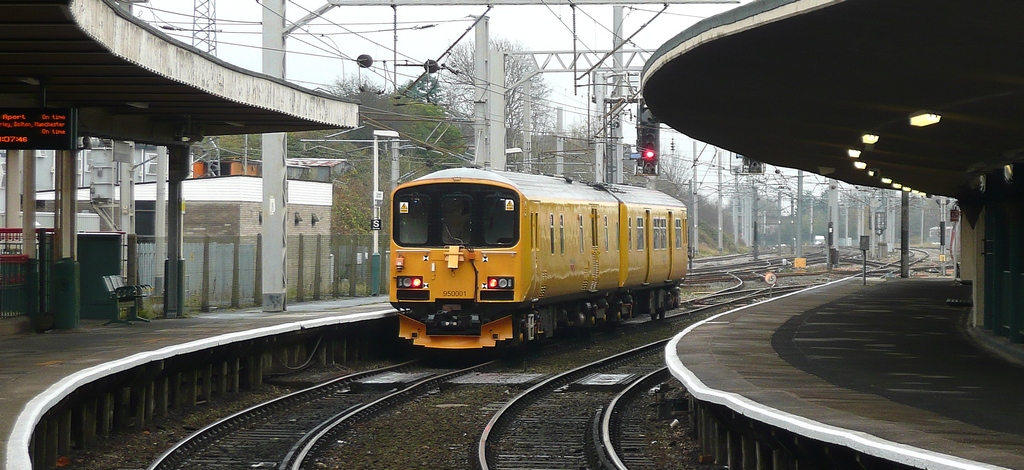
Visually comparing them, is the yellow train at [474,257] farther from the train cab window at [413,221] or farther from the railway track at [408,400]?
the railway track at [408,400]

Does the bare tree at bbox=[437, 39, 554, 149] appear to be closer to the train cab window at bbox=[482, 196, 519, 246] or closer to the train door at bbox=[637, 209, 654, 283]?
the train door at bbox=[637, 209, 654, 283]

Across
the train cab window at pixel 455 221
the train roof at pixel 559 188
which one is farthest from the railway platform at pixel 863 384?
the train cab window at pixel 455 221

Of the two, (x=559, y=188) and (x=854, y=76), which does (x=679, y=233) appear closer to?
(x=559, y=188)

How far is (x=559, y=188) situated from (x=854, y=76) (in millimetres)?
11387

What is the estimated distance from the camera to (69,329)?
1647cm

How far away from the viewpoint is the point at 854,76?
9102 mm

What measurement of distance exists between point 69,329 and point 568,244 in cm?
788

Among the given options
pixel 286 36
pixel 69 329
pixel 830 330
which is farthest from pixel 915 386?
pixel 286 36

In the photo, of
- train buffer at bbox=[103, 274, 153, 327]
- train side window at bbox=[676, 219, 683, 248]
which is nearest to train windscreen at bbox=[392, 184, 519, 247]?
train buffer at bbox=[103, 274, 153, 327]

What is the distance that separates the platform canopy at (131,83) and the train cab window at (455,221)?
257 cm

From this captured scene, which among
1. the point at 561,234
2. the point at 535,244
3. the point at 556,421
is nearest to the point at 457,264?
the point at 535,244

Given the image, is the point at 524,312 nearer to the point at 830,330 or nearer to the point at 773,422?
the point at 830,330

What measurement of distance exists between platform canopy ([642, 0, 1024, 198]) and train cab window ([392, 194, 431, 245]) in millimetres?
4413

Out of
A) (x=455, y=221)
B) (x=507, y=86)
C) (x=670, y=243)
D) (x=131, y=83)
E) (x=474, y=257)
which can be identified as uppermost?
(x=507, y=86)
